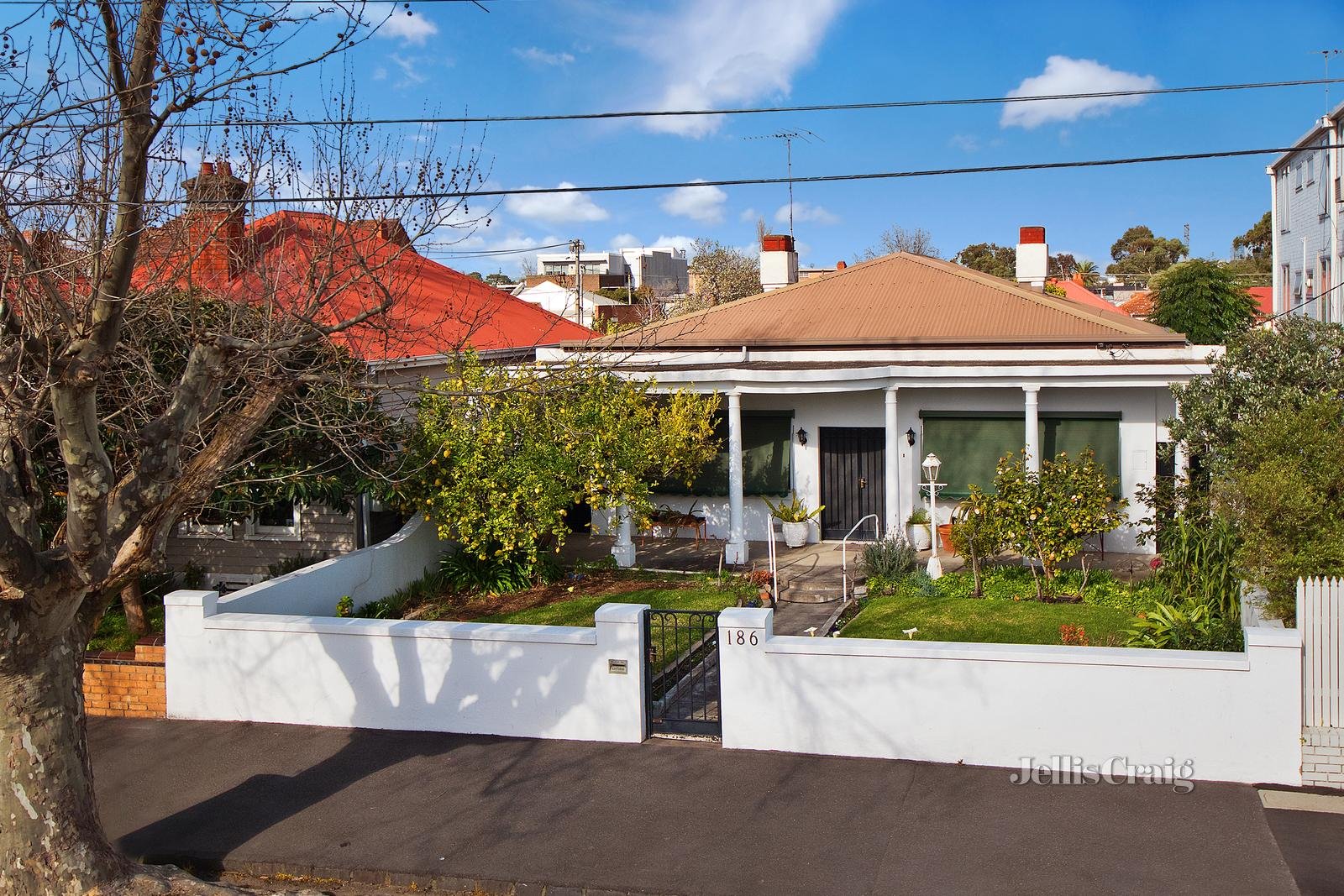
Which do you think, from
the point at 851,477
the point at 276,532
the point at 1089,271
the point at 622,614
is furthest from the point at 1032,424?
the point at 1089,271

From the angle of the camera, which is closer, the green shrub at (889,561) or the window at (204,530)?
the green shrub at (889,561)

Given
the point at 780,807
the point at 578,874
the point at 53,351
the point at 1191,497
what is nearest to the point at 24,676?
the point at 53,351

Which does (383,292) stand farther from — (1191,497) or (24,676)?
(1191,497)

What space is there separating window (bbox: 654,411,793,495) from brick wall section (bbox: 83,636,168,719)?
28.0 feet

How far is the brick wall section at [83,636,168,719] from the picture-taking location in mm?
10195

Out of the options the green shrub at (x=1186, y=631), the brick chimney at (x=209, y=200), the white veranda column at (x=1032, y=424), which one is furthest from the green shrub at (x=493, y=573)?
the green shrub at (x=1186, y=631)

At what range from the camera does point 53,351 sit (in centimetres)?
848

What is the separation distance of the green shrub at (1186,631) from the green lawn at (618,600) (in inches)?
185

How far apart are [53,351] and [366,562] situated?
491 cm

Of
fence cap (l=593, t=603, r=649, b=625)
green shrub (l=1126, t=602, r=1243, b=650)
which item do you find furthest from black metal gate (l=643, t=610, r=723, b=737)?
green shrub (l=1126, t=602, r=1243, b=650)

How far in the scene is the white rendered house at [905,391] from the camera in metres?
15.1

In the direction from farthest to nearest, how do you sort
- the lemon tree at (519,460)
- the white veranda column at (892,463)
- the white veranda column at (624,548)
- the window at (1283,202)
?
the window at (1283,202)
the white veranda column at (892,463)
the white veranda column at (624,548)
the lemon tree at (519,460)

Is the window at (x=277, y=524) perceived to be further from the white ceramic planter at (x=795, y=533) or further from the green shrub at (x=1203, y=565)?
the green shrub at (x=1203, y=565)

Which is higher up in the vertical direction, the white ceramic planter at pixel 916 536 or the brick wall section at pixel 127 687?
the white ceramic planter at pixel 916 536
